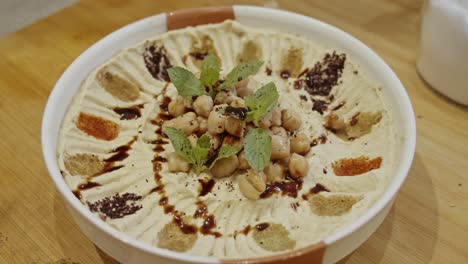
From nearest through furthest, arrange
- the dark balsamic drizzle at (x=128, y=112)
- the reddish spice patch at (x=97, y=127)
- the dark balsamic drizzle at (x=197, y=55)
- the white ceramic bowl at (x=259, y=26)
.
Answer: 1. the white ceramic bowl at (x=259, y=26)
2. the reddish spice patch at (x=97, y=127)
3. the dark balsamic drizzle at (x=128, y=112)
4. the dark balsamic drizzle at (x=197, y=55)

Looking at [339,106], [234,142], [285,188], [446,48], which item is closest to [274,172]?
[285,188]

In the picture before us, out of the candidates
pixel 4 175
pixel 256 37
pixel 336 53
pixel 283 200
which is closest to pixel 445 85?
pixel 336 53

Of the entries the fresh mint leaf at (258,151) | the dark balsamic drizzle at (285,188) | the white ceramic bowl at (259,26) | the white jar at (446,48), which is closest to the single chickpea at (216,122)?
the fresh mint leaf at (258,151)

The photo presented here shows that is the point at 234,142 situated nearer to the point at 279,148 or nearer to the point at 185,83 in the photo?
the point at 279,148

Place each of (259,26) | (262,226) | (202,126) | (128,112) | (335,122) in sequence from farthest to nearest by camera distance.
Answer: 1. (259,26)
2. (128,112)
3. (335,122)
4. (202,126)
5. (262,226)

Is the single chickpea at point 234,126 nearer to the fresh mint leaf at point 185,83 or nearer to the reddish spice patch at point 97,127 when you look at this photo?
the fresh mint leaf at point 185,83

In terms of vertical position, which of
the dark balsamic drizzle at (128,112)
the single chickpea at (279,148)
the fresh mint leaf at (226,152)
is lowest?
the dark balsamic drizzle at (128,112)

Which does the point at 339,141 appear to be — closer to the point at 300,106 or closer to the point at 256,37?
the point at 300,106
